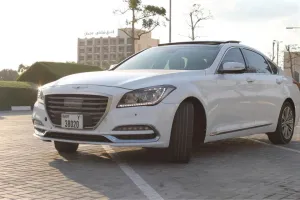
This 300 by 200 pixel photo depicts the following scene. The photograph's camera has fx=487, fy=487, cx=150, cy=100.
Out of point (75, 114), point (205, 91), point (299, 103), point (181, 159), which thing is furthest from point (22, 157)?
point (299, 103)

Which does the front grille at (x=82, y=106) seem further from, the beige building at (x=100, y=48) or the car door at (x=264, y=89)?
the beige building at (x=100, y=48)

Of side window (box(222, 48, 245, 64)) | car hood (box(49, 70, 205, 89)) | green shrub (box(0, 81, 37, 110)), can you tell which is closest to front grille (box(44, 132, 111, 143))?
car hood (box(49, 70, 205, 89))

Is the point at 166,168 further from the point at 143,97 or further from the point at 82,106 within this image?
the point at 82,106

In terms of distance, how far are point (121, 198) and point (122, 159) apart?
6.87 feet

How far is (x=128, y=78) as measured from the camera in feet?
19.4

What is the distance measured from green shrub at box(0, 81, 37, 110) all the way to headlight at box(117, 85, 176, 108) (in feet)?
63.7

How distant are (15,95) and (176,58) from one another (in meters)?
19.0

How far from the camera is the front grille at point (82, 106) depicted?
570cm

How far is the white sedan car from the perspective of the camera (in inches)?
222

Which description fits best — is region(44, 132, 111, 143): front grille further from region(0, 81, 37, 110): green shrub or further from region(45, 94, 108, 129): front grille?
region(0, 81, 37, 110): green shrub

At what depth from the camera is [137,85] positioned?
572 centimetres

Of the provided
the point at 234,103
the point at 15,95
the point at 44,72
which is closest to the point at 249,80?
the point at 234,103

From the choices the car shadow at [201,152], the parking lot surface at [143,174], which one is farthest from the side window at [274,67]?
the parking lot surface at [143,174]

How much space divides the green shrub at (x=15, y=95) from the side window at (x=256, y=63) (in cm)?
1799
